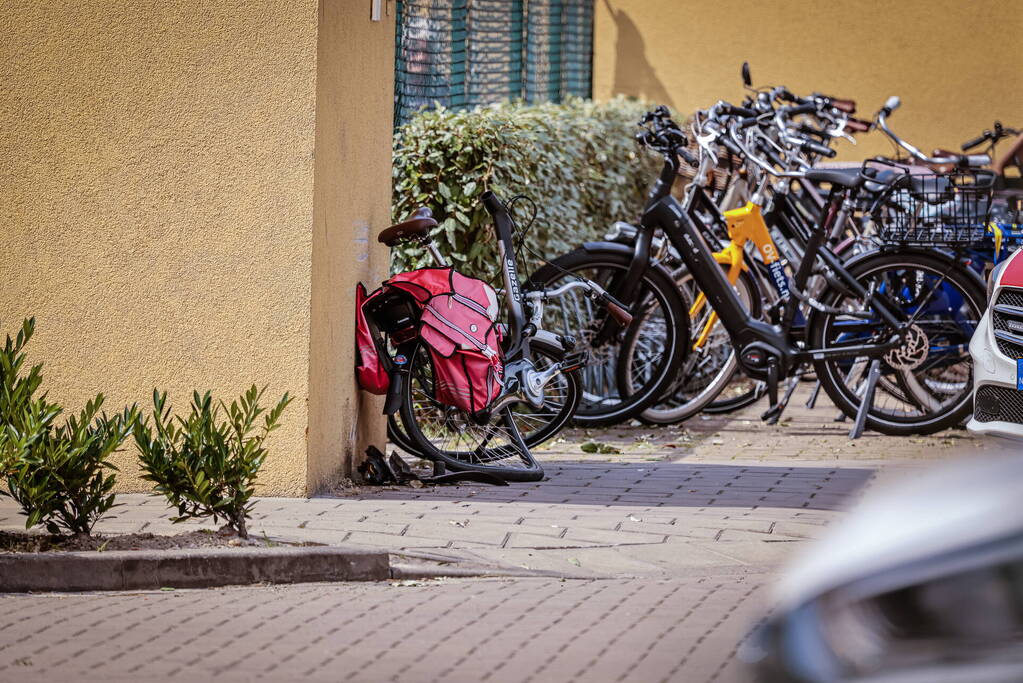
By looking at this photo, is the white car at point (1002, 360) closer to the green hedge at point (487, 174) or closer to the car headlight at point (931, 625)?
the green hedge at point (487, 174)

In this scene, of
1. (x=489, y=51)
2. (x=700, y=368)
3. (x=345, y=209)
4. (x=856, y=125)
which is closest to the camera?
(x=345, y=209)

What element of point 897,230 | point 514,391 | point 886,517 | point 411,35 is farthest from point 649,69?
point 886,517

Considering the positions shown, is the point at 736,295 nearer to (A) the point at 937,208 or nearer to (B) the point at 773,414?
(B) the point at 773,414

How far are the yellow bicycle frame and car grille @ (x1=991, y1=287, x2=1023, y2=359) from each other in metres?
2.31

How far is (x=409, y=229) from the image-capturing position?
24.2 ft

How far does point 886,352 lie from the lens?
8.68 meters

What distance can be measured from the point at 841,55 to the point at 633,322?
7.45 metres

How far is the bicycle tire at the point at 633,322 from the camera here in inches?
350

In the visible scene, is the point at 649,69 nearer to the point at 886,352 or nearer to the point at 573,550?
the point at 886,352

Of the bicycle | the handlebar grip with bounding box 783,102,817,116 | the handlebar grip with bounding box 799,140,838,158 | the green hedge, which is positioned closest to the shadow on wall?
the green hedge

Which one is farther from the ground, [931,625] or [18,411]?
[931,625]

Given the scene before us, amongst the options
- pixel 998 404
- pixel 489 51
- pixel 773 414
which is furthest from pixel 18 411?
pixel 489 51

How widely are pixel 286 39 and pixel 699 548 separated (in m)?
2.86

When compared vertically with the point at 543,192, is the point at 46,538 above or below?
below
